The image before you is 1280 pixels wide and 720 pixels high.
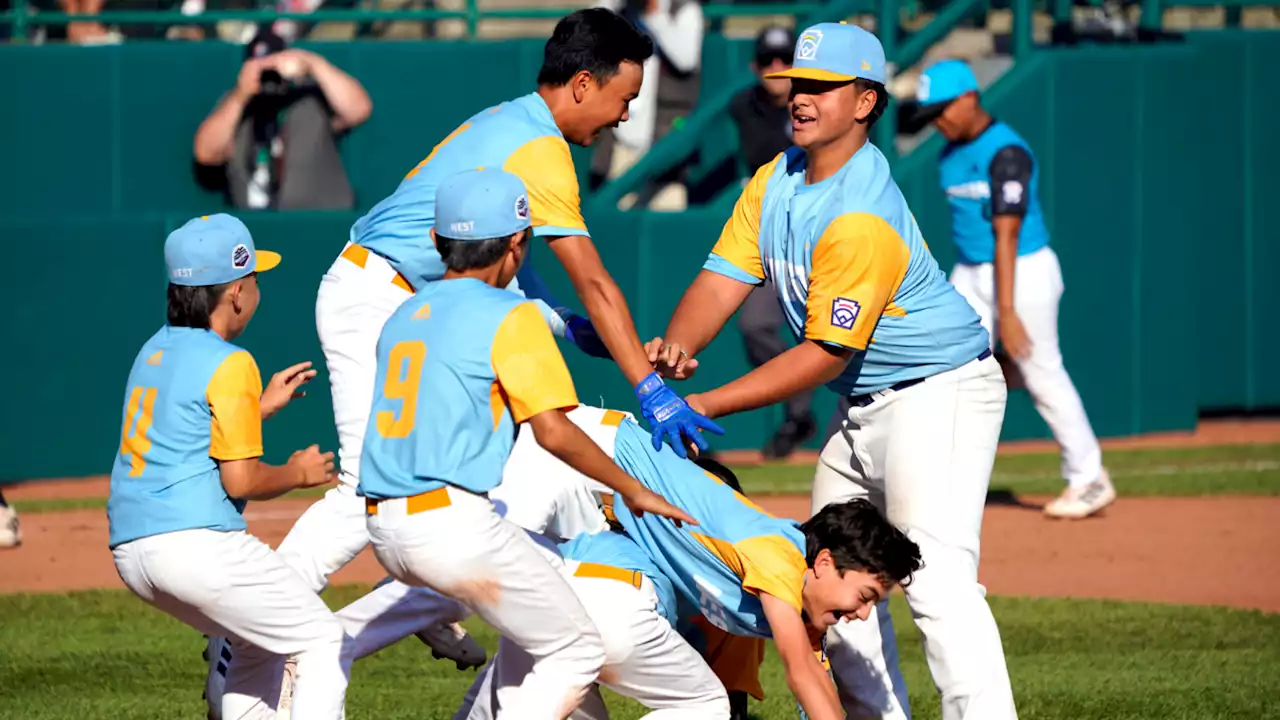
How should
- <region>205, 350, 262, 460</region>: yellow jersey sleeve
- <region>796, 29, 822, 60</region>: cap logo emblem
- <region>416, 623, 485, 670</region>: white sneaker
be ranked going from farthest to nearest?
<region>416, 623, 485, 670</region>: white sneaker → <region>796, 29, 822, 60</region>: cap logo emblem → <region>205, 350, 262, 460</region>: yellow jersey sleeve

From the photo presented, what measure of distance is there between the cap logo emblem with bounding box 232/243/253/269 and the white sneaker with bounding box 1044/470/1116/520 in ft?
19.8

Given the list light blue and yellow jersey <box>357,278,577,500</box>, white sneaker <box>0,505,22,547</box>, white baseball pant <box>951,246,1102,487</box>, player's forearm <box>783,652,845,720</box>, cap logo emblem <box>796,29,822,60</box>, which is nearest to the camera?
light blue and yellow jersey <box>357,278,577,500</box>

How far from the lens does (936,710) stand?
6809mm

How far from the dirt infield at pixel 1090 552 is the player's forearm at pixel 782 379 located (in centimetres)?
363

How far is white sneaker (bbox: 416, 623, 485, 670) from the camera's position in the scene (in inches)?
263

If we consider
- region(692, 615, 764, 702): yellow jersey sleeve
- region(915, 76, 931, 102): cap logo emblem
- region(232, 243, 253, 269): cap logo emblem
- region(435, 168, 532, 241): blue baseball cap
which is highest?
region(915, 76, 931, 102): cap logo emblem

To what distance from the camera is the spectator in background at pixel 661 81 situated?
13.5 m

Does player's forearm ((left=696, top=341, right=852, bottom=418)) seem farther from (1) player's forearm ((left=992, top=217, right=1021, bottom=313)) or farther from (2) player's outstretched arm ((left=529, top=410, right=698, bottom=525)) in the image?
(1) player's forearm ((left=992, top=217, right=1021, bottom=313))

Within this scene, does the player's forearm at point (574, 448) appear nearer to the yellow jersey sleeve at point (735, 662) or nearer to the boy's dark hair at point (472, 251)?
the boy's dark hair at point (472, 251)

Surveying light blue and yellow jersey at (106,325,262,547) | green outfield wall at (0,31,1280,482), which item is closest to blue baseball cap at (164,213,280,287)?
light blue and yellow jersey at (106,325,262,547)

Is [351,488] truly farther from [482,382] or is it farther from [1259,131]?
[1259,131]

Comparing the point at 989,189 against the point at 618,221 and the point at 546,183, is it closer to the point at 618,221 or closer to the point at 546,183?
the point at 618,221

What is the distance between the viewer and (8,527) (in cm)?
964

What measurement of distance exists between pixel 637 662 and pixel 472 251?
1208 millimetres
